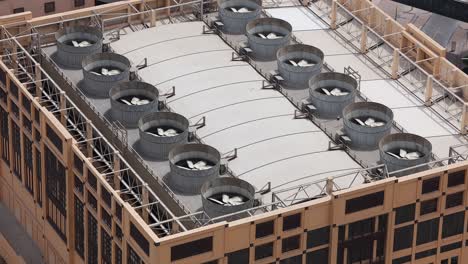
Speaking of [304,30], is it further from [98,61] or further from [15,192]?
[15,192]

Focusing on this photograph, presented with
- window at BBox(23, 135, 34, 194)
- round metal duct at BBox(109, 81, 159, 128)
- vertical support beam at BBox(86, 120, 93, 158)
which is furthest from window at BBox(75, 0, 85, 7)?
vertical support beam at BBox(86, 120, 93, 158)

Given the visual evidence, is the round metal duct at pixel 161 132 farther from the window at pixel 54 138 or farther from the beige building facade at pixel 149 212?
the window at pixel 54 138

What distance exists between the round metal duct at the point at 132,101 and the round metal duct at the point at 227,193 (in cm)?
1590

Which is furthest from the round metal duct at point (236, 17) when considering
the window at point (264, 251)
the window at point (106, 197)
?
the window at point (264, 251)

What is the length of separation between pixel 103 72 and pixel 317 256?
32575 mm

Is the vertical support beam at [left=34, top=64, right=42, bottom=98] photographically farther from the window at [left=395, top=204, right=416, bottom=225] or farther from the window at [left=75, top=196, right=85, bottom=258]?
the window at [left=395, top=204, right=416, bottom=225]

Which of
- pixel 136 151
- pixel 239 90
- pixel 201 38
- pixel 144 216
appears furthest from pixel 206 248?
pixel 201 38

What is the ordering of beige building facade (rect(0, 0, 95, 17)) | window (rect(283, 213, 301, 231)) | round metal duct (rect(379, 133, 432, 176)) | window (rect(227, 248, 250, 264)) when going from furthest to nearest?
beige building facade (rect(0, 0, 95, 17)) < round metal duct (rect(379, 133, 432, 176)) < window (rect(283, 213, 301, 231)) < window (rect(227, 248, 250, 264))

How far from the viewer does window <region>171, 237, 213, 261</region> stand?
132625 millimetres

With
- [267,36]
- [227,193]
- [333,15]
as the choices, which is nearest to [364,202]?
[227,193]

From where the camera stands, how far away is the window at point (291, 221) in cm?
13775

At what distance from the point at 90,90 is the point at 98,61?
148 inches

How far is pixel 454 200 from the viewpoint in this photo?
482 ft

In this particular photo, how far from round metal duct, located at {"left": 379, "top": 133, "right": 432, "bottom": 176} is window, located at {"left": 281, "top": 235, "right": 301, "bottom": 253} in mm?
12832
